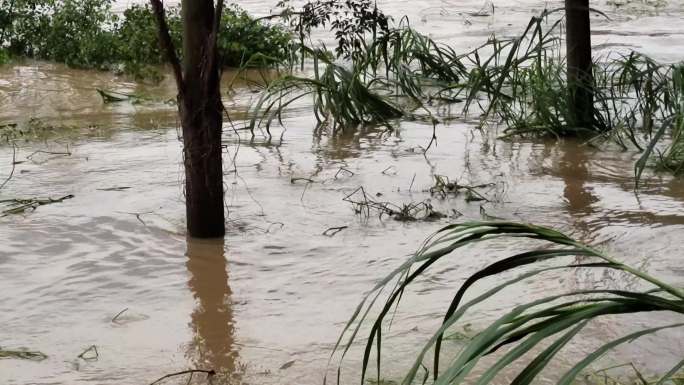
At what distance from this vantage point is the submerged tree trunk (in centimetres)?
756

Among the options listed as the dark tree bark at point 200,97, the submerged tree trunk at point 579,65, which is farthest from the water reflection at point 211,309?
the submerged tree trunk at point 579,65

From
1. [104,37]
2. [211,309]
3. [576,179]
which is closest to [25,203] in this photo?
[211,309]

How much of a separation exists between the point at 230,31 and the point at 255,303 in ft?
23.0

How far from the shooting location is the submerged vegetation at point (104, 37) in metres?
11.1

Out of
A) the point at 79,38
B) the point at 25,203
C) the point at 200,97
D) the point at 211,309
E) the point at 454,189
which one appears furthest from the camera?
the point at 79,38

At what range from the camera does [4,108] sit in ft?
30.9

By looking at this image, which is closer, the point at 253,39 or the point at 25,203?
the point at 25,203

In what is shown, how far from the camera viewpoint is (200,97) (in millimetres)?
4969

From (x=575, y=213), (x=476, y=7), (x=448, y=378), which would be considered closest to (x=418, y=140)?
(x=575, y=213)

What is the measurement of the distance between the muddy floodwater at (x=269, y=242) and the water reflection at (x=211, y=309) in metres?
0.01

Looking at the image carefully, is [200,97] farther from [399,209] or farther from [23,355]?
[23,355]

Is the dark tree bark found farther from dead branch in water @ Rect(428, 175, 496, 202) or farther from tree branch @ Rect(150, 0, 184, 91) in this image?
dead branch in water @ Rect(428, 175, 496, 202)

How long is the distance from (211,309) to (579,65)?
426 centimetres

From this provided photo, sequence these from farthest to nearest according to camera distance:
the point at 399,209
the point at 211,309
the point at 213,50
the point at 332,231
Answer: the point at 399,209 → the point at 332,231 → the point at 213,50 → the point at 211,309
